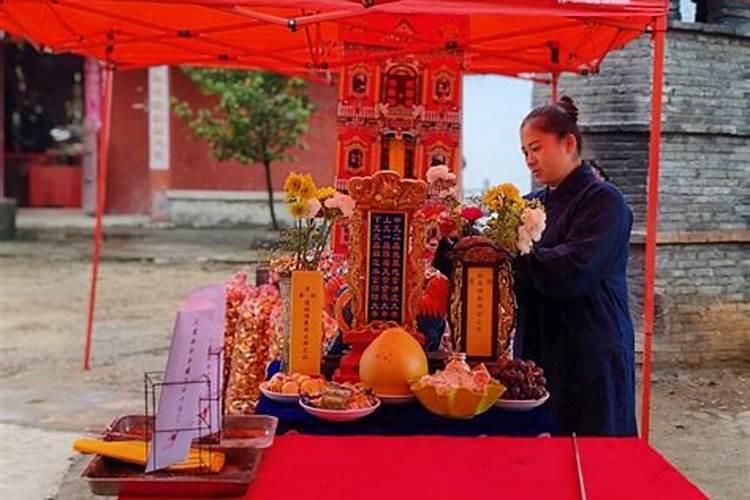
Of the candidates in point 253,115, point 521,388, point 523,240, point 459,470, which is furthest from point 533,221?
point 253,115

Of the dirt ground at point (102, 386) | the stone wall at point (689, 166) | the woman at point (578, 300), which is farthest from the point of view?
the stone wall at point (689, 166)

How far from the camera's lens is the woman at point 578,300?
2.80 meters

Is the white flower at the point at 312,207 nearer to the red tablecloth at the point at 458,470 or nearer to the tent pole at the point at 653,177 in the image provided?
the red tablecloth at the point at 458,470

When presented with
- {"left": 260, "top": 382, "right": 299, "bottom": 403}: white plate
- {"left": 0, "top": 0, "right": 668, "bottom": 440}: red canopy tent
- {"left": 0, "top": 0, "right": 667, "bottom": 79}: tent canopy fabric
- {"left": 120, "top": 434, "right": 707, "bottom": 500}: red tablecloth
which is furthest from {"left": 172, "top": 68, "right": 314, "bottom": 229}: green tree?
{"left": 120, "top": 434, "right": 707, "bottom": 500}: red tablecloth

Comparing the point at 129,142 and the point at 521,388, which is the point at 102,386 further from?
the point at 129,142

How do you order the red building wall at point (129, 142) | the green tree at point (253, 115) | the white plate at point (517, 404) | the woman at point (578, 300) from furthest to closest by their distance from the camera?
the red building wall at point (129, 142), the green tree at point (253, 115), the woman at point (578, 300), the white plate at point (517, 404)

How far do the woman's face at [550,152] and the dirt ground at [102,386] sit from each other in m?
1.75

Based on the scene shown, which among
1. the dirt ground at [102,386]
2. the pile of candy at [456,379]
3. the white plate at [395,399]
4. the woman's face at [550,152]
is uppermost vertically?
the woman's face at [550,152]

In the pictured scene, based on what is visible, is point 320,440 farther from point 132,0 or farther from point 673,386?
point 673,386

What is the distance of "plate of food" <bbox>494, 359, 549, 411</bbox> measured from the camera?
2.44 meters

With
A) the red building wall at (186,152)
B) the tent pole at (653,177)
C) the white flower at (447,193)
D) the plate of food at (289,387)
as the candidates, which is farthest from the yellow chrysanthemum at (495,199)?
the red building wall at (186,152)

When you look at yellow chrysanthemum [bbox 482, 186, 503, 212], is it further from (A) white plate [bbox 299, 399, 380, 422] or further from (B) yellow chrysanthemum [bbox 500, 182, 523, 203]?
(A) white plate [bbox 299, 399, 380, 422]

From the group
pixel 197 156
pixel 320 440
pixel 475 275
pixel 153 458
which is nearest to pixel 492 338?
pixel 475 275

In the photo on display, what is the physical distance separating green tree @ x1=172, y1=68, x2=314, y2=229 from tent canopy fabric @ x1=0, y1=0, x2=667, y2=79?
536 centimetres
